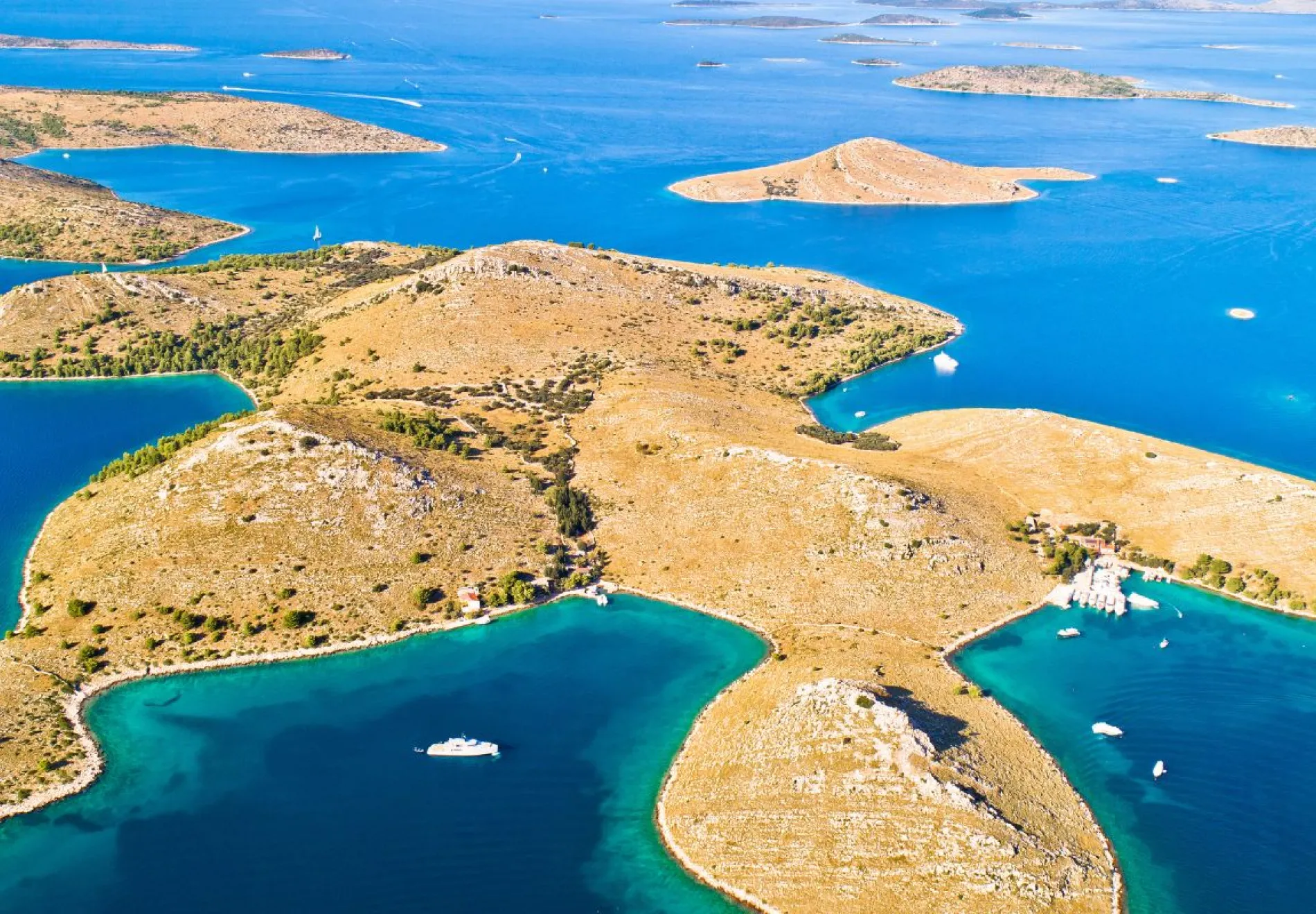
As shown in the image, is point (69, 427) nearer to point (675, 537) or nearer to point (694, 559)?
point (675, 537)

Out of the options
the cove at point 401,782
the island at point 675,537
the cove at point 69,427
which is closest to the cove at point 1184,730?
the island at point 675,537

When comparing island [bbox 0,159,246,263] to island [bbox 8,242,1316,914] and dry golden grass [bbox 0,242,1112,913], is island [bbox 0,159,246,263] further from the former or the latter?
dry golden grass [bbox 0,242,1112,913]

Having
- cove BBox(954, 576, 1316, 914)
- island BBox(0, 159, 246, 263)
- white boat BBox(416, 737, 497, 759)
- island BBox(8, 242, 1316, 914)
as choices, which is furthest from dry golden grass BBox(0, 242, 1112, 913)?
island BBox(0, 159, 246, 263)

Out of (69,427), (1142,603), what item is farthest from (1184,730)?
(69,427)

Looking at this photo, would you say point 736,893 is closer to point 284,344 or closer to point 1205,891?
point 1205,891

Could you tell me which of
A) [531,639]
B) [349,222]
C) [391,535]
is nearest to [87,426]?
[391,535]

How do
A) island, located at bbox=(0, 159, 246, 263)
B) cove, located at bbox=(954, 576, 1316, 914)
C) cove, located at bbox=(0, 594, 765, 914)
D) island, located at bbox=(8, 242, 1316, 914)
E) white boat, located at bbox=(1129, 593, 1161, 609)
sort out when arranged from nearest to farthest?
cove, located at bbox=(0, 594, 765, 914) → cove, located at bbox=(954, 576, 1316, 914) → island, located at bbox=(8, 242, 1316, 914) → white boat, located at bbox=(1129, 593, 1161, 609) → island, located at bbox=(0, 159, 246, 263)
